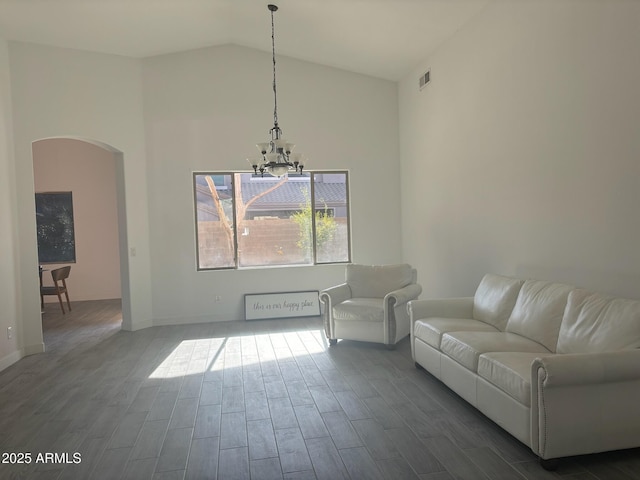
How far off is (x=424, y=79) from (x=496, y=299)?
355 cm

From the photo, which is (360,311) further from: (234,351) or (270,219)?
(270,219)

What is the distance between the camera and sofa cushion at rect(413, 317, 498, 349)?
409cm

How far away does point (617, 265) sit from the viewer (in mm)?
3420

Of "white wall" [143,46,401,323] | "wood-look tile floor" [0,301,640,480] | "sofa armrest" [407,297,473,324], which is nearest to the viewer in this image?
"wood-look tile floor" [0,301,640,480]

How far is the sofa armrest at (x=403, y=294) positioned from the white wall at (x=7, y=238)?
4227 mm

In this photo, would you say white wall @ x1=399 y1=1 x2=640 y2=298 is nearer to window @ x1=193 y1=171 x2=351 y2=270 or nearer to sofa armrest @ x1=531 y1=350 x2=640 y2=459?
sofa armrest @ x1=531 y1=350 x2=640 y2=459

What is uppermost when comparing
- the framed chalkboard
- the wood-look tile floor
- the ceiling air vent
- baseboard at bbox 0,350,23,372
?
the ceiling air vent

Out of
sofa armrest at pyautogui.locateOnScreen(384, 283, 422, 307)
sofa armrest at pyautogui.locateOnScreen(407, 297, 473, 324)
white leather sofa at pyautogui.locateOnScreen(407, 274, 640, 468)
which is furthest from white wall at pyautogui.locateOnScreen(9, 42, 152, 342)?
white leather sofa at pyautogui.locateOnScreen(407, 274, 640, 468)

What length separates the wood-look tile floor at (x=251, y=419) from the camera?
2818 millimetres

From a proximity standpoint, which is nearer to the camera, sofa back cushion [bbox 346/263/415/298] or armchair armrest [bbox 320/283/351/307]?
armchair armrest [bbox 320/283/351/307]

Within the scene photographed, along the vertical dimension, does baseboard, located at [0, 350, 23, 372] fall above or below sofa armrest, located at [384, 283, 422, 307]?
below

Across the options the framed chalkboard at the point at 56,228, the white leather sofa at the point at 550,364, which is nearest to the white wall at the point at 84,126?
the framed chalkboard at the point at 56,228

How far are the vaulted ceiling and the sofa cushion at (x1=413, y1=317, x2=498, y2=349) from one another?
10.8 feet

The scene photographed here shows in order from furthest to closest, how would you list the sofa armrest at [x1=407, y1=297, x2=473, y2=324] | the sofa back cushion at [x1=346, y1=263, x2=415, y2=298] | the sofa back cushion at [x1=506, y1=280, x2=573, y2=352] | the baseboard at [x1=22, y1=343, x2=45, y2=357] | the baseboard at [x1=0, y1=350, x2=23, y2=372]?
the sofa back cushion at [x1=346, y1=263, x2=415, y2=298] < the baseboard at [x1=22, y1=343, x2=45, y2=357] < the baseboard at [x1=0, y1=350, x2=23, y2=372] < the sofa armrest at [x1=407, y1=297, x2=473, y2=324] < the sofa back cushion at [x1=506, y1=280, x2=573, y2=352]
